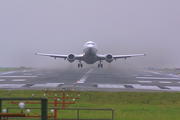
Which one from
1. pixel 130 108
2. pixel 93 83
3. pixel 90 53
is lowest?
pixel 130 108

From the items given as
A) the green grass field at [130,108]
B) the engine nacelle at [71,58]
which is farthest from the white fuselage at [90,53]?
the green grass field at [130,108]

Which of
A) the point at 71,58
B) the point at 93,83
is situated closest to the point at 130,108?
the point at 93,83

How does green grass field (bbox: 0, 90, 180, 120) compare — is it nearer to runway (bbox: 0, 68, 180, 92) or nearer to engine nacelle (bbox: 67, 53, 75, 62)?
runway (bbox: 0, 68, 180, 92)

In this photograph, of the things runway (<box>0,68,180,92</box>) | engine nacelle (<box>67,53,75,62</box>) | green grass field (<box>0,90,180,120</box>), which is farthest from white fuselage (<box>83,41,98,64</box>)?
green grass field (<box>0,90,180,120</box>)

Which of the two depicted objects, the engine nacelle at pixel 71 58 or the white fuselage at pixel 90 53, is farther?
the engine nacelle at pixel 71 58

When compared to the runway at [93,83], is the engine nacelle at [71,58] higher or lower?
higher

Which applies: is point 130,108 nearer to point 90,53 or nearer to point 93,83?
point 93,83

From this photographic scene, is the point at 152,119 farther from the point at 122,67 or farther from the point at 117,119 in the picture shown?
the point at 122,67

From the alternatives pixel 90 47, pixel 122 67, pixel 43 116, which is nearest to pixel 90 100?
pixel 43 116

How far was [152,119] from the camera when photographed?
36.9 feet

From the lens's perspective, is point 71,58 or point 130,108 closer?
point 130,108

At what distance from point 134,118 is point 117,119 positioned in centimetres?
90

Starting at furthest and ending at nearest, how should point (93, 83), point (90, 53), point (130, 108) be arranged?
point (90, 53) < point (93, 83) < point (130, 108)

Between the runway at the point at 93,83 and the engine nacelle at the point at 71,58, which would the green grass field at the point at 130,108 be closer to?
the runway at the point at 93,83
